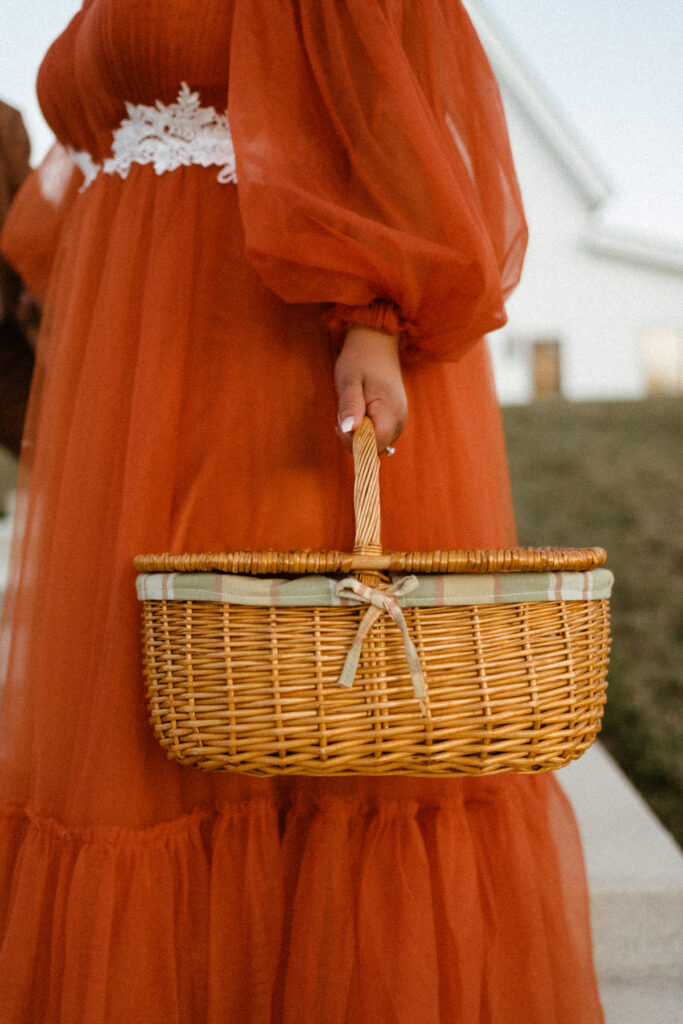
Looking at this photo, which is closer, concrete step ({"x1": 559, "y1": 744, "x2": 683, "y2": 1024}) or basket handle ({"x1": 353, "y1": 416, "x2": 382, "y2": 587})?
basket handle ({"x1": 353, "y1": 416, "x2": 382, "y2": 587})

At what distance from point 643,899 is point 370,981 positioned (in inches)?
23.7

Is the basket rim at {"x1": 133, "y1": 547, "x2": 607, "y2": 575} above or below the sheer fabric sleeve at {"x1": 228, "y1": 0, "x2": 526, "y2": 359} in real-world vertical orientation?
below

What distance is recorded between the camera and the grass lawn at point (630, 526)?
74.9 inches

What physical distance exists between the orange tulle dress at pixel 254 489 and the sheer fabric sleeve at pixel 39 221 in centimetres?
29

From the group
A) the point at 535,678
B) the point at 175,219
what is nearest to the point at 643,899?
the point at 535,678

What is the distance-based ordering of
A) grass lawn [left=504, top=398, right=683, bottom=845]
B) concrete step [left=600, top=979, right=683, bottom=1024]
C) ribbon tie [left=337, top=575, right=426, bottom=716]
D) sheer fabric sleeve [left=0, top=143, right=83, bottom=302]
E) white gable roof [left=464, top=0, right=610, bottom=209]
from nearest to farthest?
ribbon tie [left=337, top=575, right=426, bottom=716], concrete step [left=600, top=979, right=683, bottom=1024], sheer fabric sleeve [left=0, top=143, right=83, bottom=302], grass lawn [left=504, top=398, right=683, bottom=845], white gable roof [left=464, top=0, right=610, bottom=209]

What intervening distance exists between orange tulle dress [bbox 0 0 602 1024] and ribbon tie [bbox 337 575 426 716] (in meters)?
0.22

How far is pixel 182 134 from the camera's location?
896 mm

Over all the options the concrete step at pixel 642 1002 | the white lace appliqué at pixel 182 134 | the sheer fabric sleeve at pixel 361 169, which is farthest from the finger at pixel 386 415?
the concrete step at pixel 642 1002

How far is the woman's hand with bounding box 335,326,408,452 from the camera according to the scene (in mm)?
743

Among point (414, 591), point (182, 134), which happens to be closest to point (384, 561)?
point (414, 591)

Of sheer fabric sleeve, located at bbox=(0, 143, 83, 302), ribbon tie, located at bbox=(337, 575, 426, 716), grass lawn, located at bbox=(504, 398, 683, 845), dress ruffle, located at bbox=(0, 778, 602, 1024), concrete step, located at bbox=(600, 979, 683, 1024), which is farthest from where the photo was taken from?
grass lawn, located at bbox=(504, 398, 683, 845)

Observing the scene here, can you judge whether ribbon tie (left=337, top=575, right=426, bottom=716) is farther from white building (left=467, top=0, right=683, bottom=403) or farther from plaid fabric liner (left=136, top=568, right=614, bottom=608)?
white building (left=467, top=0, right=683, bottom=403)

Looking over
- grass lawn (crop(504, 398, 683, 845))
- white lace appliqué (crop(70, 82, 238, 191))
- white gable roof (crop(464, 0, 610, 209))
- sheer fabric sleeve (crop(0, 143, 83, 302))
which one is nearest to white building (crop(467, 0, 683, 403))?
white gable roof (crop(464, 0, 610, 209))
